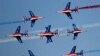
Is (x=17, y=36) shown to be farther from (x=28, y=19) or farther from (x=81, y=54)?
(x=81, y=54)

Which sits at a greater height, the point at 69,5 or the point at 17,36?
the point at 69,5

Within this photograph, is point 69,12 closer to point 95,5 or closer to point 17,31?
point 95,5

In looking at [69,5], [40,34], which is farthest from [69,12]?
[40,34]

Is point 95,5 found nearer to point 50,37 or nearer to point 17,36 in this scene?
point 50,37

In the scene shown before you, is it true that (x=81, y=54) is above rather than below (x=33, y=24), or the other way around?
below

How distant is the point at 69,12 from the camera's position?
613 centimetres

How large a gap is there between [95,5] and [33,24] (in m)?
0.85

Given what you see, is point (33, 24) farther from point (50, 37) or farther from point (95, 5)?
point (95, 5)

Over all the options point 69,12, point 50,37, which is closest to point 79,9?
point 69,12

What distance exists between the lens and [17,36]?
6.25 m

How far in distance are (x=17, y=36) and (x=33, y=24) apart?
270 millimetres

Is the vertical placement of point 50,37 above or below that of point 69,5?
below

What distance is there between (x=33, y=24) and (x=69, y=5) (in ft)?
1.76

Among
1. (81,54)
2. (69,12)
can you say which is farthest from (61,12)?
(81,54)
